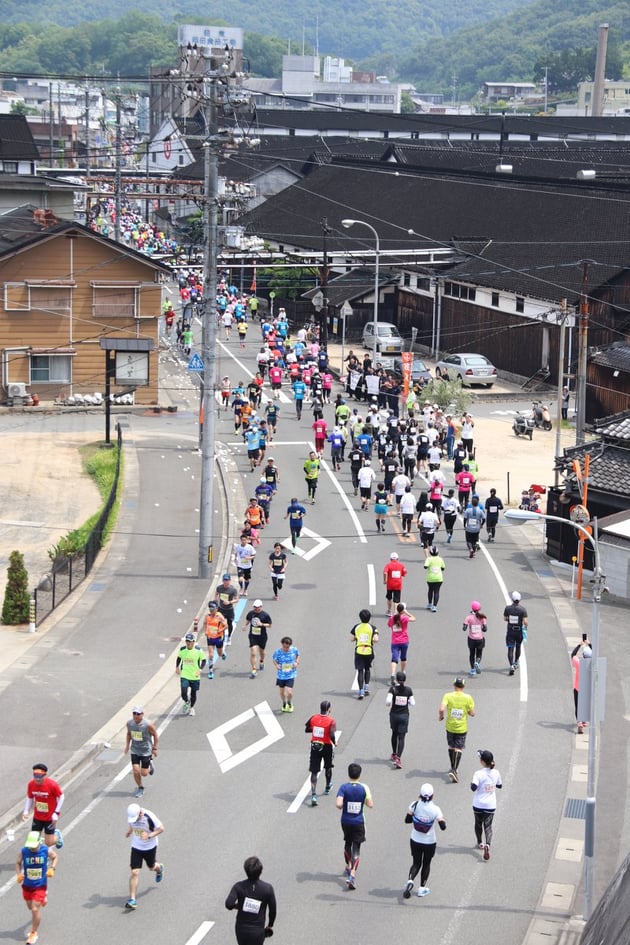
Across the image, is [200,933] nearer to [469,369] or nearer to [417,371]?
[417,371]

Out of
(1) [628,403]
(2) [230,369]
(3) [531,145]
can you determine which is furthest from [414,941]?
(3) [531,145]

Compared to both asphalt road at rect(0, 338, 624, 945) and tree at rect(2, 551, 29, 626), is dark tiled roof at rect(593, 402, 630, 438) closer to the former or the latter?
asphalt road at rect(0, 338, 624, 945)

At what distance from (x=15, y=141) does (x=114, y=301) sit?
2767 centimetres

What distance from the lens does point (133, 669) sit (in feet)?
85.8

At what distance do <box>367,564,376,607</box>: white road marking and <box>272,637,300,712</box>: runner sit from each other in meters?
7.23

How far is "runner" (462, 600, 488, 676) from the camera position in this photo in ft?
82.2

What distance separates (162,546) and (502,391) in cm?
2973

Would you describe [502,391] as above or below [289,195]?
below

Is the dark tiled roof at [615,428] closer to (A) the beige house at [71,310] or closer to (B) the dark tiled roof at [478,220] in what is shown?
(B) the dark tiled roof at [478,220]

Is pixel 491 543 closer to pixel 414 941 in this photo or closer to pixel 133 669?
pixel 133 669

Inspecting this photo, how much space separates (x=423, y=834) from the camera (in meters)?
16.8

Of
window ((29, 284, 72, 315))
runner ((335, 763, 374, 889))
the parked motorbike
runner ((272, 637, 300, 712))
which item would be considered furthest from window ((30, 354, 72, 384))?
runner ((335, 763, 374, 889))

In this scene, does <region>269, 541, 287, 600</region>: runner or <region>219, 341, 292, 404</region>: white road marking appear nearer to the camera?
<region>269, 541, 287, 600</region>: runner

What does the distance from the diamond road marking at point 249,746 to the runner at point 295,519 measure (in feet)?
34.7
